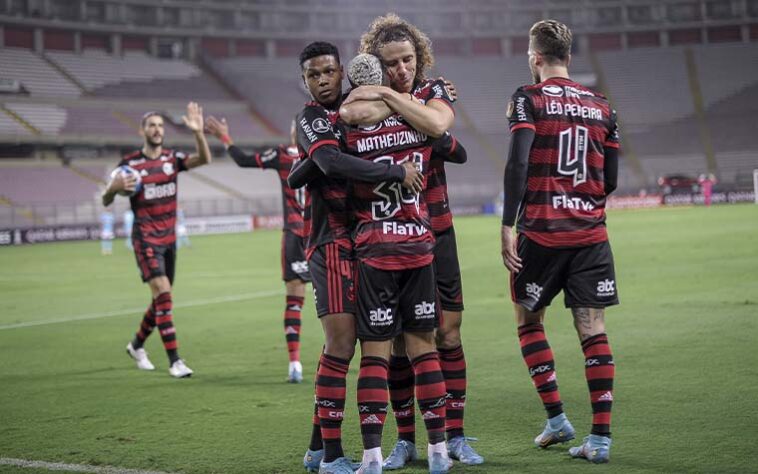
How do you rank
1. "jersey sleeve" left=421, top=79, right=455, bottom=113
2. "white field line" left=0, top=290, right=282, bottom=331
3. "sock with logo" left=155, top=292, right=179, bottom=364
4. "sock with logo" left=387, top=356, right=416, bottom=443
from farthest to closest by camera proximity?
"white field line" left=0, top=290, right=282, bottom=331
"sock with logo" left=155, top=292, right=179, bottom=364
"sock with logo" left=387, top=356, right=416, bottom=443
"jersey sleeve" left=421, top=79, right=455, bottom=113

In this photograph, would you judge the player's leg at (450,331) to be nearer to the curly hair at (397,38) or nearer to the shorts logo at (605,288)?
the shorts logo at (605,288)

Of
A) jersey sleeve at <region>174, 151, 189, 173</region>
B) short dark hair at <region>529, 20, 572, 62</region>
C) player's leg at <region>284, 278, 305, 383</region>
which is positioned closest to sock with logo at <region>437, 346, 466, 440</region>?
short dark hair at <region>529, 20, 572, 62</region>

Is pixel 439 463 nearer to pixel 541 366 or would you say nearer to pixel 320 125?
pixel 541 366

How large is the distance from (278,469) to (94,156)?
48.5 m

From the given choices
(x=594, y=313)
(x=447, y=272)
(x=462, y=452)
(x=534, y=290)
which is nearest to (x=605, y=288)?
(x=594, y=313)

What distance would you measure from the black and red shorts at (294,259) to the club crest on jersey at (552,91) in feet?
12.9

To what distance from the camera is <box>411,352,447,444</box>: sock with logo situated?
17.3 ft

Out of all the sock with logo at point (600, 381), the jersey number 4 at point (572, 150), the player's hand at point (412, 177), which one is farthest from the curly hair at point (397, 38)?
the sock with logo at point (600, 381)

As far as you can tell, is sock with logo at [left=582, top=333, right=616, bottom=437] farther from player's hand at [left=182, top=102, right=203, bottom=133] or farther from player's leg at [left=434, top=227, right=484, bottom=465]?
player's hand at [left=182, top=102, right=203, bottom=133]

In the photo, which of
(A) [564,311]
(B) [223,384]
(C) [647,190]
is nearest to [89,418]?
(B) [223,384]

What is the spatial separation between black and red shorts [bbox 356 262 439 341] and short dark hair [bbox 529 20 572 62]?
1.58 m

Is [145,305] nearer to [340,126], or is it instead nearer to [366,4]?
[340,126]

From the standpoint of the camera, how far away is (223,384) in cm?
878

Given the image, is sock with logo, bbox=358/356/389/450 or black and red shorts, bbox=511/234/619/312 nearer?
sock with logo, bbox=358/356/389/450
